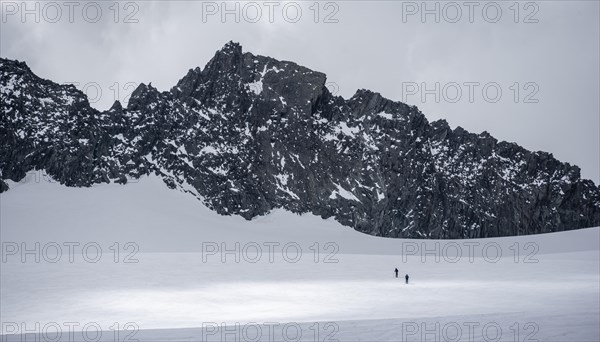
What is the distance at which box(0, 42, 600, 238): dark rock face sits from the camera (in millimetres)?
97625

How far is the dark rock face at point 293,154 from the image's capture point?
9762 cm

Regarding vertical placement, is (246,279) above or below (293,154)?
below

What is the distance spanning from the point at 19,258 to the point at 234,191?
156 feet

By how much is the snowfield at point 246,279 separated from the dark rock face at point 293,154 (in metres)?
5.29

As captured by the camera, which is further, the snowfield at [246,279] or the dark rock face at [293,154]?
the dark rock face at [293,154]

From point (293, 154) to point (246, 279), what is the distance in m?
63.0

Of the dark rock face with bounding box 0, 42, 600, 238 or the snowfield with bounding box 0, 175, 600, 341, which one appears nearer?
the snowfield with bounding box 0, 175, 600, 341

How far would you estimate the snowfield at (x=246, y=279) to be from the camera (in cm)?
2469

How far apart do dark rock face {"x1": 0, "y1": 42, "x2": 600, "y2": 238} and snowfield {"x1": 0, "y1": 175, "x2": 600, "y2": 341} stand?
17.4 feet

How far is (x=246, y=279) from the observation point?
1805 inches

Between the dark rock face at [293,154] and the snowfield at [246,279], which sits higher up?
the dark rock face at [293,154]

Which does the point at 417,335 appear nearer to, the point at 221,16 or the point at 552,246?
the point at 221,16

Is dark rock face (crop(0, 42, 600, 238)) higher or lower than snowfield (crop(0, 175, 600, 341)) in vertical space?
higher

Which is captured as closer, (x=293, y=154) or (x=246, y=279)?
(x=246, y=279)
